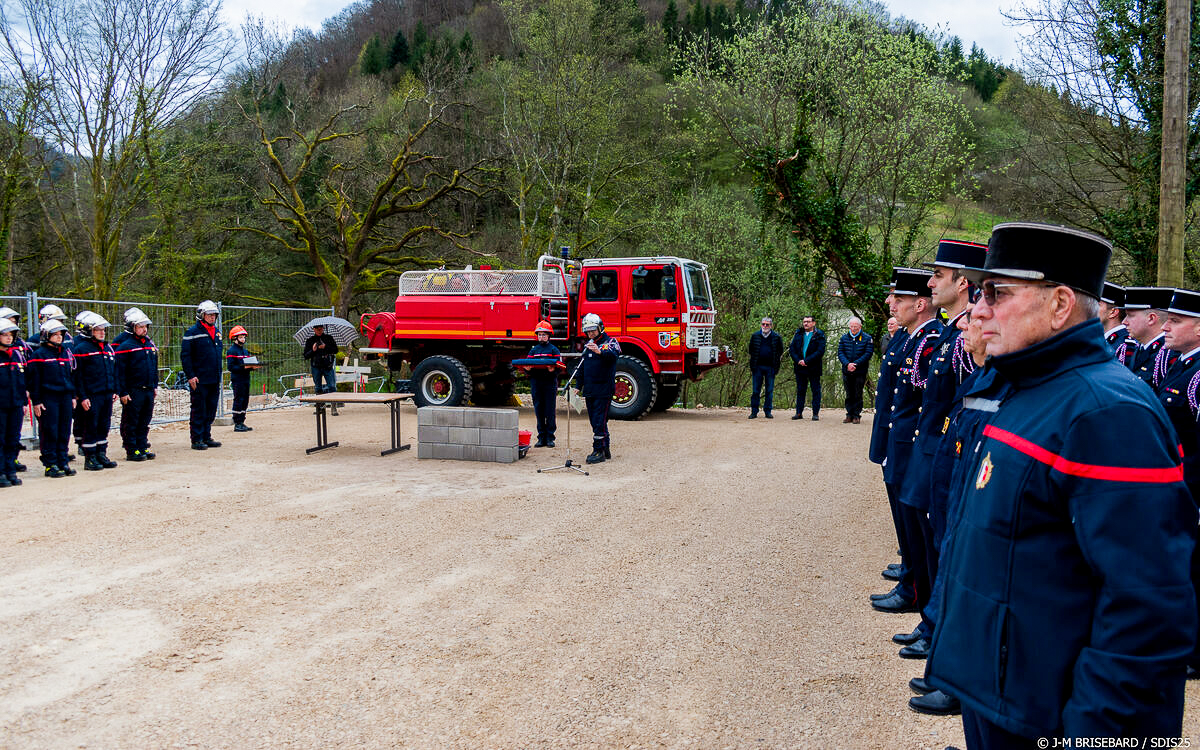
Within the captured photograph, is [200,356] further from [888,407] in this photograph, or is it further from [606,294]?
[888,407]

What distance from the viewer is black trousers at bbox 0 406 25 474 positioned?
8.78 m

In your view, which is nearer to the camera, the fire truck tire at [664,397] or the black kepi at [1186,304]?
the black kepi at [1186,304]

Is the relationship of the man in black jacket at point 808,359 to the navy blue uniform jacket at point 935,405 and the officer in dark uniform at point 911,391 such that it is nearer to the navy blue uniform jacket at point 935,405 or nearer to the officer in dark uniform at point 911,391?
the officer in dark uniform at point 911,391

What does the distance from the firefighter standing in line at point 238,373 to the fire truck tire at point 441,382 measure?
9.45 feet

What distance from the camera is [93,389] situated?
9.84m

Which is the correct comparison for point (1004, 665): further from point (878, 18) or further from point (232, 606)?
point (878, 18)

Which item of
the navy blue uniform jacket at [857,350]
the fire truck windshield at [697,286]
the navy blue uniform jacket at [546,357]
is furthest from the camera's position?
the fire truck windshield at [697,286]

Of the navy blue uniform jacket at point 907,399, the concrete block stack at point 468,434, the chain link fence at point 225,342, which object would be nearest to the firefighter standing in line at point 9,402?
the chain link fence at point 225,342

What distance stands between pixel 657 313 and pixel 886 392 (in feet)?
31.5

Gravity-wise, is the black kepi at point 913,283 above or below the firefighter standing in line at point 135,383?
above

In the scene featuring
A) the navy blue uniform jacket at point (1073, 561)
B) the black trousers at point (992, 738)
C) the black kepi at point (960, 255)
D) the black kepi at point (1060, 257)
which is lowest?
the black trousers at point (992, 738)

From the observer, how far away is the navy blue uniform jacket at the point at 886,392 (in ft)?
16.2

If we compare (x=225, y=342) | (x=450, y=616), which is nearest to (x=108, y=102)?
(x=225, y=342)

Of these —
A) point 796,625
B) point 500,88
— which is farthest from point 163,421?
point 500,88
